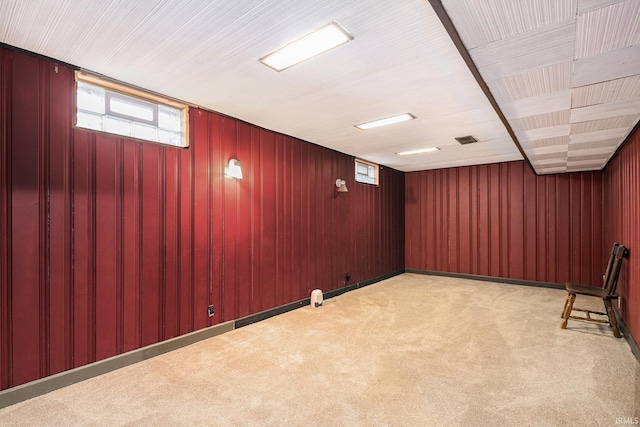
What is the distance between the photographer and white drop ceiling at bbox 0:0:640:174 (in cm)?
164

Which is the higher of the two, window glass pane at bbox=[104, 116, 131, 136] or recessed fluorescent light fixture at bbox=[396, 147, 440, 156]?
recessed fluorescent light fixture at bbox=[396, 147, 440, 156]

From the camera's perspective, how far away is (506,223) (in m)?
6.55

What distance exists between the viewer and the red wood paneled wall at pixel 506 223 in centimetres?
581

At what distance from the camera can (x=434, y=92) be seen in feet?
9.66

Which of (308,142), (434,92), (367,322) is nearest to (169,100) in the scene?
(308,142)

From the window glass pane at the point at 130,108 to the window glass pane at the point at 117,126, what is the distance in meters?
0.08

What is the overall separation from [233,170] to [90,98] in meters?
1.49

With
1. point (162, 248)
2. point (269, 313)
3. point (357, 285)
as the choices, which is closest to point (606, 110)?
point (269, 313)

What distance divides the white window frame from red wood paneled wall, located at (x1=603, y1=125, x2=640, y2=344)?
386cm

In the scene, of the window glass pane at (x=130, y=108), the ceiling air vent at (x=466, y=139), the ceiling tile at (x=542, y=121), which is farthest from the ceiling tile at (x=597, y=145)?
the window glass pane at (x=130, y=108)

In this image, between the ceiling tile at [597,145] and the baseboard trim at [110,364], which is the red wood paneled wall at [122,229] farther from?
the ceiling tile at [597,145]

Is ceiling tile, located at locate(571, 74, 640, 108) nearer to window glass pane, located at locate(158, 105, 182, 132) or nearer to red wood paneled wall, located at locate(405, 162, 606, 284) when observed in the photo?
window glass pane, located at locate(158, 105, 182, 132)

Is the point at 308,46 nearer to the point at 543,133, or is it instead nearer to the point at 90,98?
the point at 90,98

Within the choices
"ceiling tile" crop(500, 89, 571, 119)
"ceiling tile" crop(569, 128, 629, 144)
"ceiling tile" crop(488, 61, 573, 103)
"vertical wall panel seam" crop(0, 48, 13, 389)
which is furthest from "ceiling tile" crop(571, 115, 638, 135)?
"vertical wall panel seam" crop(0, 48, 13, 389)
